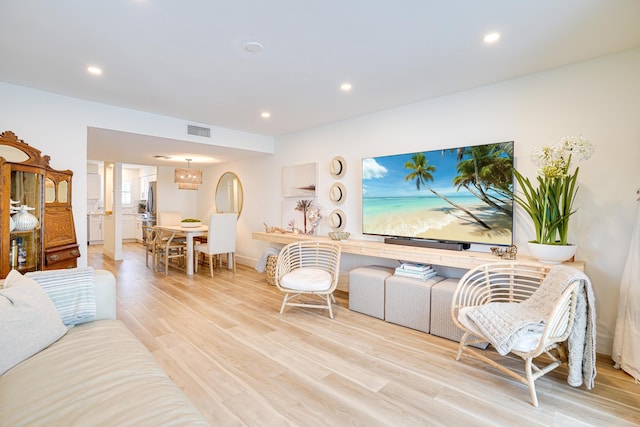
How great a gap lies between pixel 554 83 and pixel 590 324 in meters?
2.04

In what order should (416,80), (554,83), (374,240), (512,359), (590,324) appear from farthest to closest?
(374,240) → (416,80) → (554,83) → (512,359) → (590,324)

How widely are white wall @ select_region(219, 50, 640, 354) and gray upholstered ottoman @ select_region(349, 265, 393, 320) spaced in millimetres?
1404

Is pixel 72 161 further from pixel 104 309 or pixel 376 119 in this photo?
pixel 376 119

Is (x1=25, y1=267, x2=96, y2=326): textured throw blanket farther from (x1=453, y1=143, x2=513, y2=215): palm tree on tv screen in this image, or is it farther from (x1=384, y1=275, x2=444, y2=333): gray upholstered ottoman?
(x1=453, y1=143, x2=513, y2=215): palm tree on tv screen

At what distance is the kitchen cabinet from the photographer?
8.73 m

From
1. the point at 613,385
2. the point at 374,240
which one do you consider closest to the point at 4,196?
the point at 374,240

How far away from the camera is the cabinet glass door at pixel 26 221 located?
2666 mm

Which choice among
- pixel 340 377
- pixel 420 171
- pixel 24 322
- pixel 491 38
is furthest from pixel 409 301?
pixel 24 322

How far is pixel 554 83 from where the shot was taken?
2.68 meters

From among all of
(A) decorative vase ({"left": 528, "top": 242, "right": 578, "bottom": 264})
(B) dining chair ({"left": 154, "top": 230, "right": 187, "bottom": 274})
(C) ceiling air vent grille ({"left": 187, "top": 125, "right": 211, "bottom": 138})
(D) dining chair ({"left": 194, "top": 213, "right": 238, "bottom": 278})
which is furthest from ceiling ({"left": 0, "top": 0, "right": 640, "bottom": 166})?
(B) dining chair ({"left": 154, "top": 230, "right": 187, "bottom": 274})

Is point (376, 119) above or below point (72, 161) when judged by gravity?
above

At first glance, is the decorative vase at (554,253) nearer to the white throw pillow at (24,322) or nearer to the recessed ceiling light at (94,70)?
→ the white throw pillow at (24,322)

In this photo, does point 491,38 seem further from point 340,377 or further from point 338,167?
point 340,377

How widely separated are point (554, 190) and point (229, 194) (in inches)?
224
